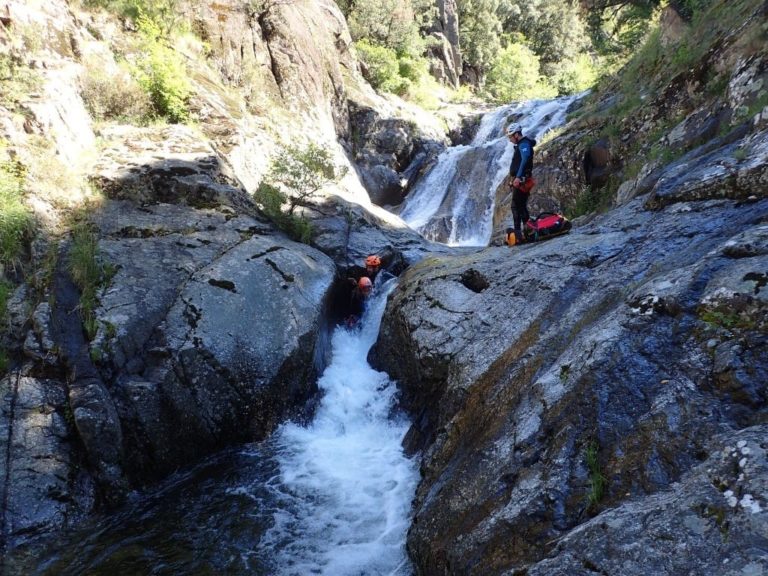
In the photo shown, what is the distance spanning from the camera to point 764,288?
352 centimetres

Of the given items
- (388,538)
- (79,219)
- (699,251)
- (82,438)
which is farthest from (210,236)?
(699,251)

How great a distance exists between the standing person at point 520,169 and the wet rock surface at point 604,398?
229 cm

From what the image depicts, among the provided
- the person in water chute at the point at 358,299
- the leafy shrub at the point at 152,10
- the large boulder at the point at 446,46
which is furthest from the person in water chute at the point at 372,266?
the large boulder at the point at 446,46

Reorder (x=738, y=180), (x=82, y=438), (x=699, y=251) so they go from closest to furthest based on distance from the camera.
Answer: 1. (x=699, y=251)
2. (x=738, y=180)
3. (x=82, y=438)

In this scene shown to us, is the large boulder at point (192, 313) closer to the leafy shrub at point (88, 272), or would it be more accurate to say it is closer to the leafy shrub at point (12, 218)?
the leafy shrub at point (88, 272)

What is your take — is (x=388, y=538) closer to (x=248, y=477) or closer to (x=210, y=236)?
(x=248, y=477)

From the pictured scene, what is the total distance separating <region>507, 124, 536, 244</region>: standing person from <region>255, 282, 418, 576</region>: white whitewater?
13.8 ft

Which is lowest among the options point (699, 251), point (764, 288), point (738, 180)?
point (764, 288)

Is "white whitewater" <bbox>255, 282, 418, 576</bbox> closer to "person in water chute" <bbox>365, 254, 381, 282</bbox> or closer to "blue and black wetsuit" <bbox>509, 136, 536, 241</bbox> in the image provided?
"person in water chute" <bbox>365, 254, 381, 282</bbox>

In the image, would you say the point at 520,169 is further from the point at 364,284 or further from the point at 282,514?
the point at 282,514

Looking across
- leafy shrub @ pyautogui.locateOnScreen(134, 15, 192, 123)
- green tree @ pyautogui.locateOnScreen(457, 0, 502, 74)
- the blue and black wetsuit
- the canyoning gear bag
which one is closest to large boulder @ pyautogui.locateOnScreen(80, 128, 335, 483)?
leafy shrub @ pyautogui.locateOnScreen(134, 15, 192, 123)

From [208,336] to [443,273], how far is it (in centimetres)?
415

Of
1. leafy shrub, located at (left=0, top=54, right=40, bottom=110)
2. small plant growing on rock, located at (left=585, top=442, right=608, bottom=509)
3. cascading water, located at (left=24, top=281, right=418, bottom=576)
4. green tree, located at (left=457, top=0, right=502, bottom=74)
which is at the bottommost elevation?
cascading water, located at (left=24, top=281, right=418, bottom=576)

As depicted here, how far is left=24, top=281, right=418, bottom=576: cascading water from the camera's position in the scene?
5297 millimetres
